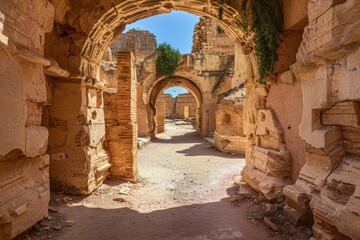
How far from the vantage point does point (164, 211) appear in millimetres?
4602

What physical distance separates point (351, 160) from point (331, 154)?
210 mm

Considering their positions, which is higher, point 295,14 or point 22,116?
point 295,14

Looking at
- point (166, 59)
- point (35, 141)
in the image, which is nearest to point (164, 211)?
point (35, 141)

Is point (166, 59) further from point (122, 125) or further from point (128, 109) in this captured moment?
point (122, 125)

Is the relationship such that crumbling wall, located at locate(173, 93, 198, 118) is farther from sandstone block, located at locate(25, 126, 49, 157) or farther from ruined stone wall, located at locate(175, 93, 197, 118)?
sandstone block, located at locate(25, 126, 49, 157)

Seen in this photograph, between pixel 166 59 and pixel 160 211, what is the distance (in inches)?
498

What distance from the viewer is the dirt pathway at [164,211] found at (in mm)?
3533

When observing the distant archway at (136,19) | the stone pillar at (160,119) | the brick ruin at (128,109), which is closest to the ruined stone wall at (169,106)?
the stone pillar at (160,119)

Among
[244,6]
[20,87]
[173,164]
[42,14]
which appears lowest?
[173,164]

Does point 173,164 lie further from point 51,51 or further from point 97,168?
point 51,51

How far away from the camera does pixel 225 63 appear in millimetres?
17031

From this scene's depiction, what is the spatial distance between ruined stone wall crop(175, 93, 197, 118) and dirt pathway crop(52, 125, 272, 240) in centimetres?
2406

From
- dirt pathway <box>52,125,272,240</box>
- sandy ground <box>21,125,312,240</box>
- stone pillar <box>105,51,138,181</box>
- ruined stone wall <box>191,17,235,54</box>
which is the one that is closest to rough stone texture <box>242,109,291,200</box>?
sandy ground <box>21,125,312,240</box>

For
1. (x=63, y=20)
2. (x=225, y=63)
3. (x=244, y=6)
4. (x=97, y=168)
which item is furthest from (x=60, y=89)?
(x=225, y=63)
